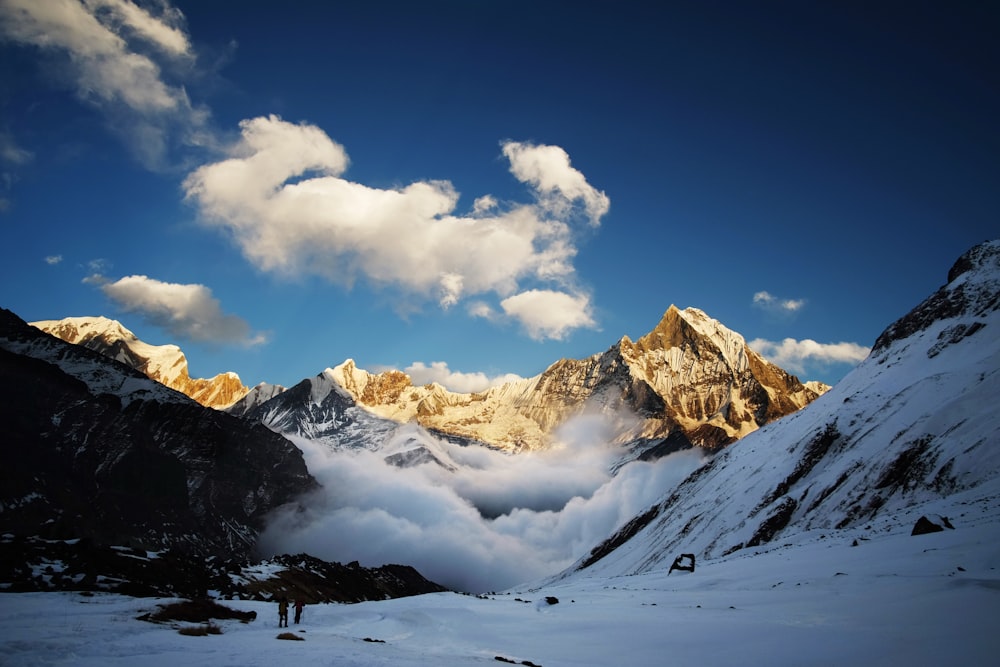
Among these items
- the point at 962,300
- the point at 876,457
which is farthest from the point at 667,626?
the point at 962,300

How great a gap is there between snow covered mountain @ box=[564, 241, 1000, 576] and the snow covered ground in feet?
56.1

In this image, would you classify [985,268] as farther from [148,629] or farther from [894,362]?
[148,629]

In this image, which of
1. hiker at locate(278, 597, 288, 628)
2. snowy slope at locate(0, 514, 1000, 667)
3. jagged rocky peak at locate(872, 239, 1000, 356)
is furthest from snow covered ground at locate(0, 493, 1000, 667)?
jagged rocky peak at locate(872, 239, 1000, 356)

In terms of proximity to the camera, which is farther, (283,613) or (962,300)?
(962,300)

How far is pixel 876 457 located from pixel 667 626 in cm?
7842

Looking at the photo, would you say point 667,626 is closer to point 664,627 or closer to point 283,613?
point 664,627

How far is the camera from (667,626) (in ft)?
71.8

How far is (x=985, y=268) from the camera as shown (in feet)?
402

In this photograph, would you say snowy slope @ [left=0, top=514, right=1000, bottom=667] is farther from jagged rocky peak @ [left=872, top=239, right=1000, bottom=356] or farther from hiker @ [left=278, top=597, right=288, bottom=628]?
jagged rocky peak @ [left=872, top=239, right=1000, bottom=356]

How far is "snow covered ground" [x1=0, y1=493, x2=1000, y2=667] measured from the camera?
1609cm

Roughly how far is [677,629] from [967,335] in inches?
4355

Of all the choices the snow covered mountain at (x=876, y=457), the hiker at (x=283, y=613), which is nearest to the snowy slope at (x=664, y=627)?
the hiker at (x=283, y=613)

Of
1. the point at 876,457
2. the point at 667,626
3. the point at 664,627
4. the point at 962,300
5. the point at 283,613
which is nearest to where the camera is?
the point at 664,627

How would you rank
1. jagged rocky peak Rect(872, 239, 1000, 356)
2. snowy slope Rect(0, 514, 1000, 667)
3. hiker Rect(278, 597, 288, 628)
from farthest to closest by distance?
jagged rocky peak Rect(872, 239, 1000, 356), hiker Rect(278, 597, 288, 628), snowy slope Rect(0, 514, 1000, 667)
